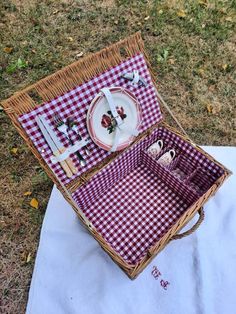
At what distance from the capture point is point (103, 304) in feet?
5.23

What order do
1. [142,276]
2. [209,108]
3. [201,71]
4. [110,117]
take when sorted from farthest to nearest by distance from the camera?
[201,71] < [209,108] < [142,276] < [110,117]

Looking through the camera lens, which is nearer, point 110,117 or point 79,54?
point 110,117

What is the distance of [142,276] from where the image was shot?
1664mm

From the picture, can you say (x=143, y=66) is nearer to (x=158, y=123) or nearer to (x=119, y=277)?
(x=158, y=123)

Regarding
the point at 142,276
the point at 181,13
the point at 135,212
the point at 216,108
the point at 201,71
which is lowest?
the point at 142,276

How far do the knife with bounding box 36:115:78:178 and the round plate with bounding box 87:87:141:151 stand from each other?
0.15 meters

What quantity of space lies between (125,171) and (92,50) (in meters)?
1.34

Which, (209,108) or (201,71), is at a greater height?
(201,71)

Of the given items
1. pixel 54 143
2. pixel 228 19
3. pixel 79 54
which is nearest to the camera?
pixel 54 143

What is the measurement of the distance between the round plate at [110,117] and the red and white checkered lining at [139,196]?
15 centimetres

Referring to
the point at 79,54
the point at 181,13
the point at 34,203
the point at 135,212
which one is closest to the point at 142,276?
the point at 135,212

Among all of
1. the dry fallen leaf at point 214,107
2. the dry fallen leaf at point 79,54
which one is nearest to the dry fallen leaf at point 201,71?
the dry fallen leaf at point 214,107

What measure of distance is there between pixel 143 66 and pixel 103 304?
1.15 m

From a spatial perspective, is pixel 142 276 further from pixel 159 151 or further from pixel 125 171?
pixel 159 151
